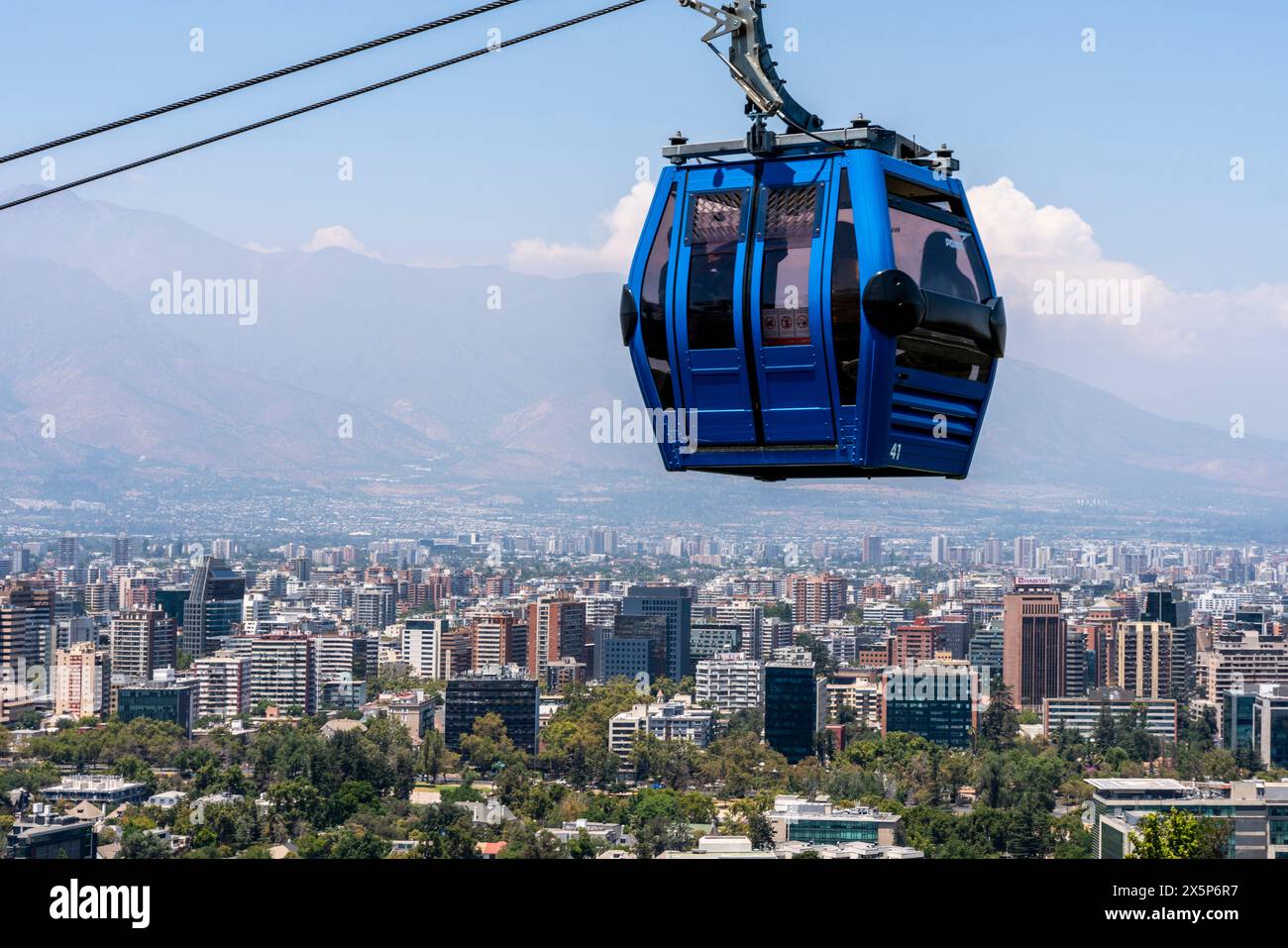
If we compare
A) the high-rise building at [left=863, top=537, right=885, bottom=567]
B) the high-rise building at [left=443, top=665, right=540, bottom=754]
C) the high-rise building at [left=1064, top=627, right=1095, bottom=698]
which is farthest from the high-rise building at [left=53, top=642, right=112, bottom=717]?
the high-rise building at [left=863, top=537, right=885, bottom=567]

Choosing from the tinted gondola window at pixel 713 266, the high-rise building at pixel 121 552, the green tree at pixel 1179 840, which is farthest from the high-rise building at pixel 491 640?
the tinted gondola window at pixel 713 266

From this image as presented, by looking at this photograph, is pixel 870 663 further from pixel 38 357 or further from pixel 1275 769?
pixel 38 357

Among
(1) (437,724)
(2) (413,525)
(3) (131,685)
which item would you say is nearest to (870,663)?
(1) (437,724)

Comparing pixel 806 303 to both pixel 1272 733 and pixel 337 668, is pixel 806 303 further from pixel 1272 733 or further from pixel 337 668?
pixel 337 668
